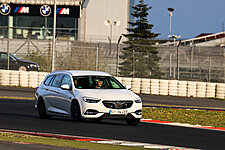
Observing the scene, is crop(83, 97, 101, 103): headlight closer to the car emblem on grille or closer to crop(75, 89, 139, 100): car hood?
crop(75, 89, 139, 100): car hood

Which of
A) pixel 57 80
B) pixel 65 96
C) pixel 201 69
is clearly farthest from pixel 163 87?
pixel 65 96

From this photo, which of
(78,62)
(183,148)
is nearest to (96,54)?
(78,62)

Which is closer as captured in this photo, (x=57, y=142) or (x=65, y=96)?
(x=57, y=142)

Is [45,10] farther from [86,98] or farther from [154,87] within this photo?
[86,98]

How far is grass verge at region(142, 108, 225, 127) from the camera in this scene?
17459 mm

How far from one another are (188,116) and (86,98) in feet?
19.6

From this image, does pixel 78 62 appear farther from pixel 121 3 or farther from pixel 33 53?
pixel 121 3

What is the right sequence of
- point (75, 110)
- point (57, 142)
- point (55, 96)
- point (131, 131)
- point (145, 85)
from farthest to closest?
point (145, 85)
point (55, 96)
point (75, 110)
point (131, 131)
point (57, 142)

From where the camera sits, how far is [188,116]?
1953 cm

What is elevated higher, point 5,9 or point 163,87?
point 5,9

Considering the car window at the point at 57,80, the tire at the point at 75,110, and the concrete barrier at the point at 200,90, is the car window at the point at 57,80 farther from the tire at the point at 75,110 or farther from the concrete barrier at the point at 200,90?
the concrete barrier at the point at 200,90

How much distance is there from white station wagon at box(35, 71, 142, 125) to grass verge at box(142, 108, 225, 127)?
8.98ft

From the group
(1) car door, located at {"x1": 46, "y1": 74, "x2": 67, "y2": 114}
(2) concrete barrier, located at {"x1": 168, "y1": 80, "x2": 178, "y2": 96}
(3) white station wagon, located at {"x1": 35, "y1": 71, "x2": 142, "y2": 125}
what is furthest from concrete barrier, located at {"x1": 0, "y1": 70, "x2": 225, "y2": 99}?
(1) car door, located at {"x1": 46, "y1": 74, "x2": 67, "y2": 114}

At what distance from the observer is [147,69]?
33.4 m
